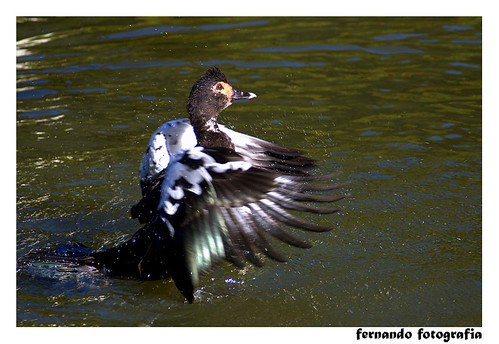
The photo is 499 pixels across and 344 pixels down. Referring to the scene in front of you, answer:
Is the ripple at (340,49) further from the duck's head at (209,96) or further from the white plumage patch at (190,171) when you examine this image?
the white plumage patch at (190,171)

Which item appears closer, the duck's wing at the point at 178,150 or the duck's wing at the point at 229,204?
the duck's wing at the point at 229,204

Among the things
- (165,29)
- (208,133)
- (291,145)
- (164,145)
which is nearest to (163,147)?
(164,145)

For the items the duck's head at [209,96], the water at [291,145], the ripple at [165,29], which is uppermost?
the ripple at [165,29]

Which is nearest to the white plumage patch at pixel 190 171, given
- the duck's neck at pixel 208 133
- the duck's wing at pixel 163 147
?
the duck's neck at pixel 208 133

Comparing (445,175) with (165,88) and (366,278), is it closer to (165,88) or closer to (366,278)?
(366,278)

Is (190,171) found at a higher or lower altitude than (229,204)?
higher

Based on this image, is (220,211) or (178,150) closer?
(220,211)

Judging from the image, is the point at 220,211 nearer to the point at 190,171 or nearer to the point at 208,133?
the point at 190,171

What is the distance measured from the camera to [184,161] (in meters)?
3.86

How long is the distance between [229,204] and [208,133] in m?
1.12

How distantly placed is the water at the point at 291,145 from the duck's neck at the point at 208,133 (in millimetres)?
902

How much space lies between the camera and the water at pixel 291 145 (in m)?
4.30

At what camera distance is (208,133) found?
15.7ft

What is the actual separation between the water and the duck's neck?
0.90 m
